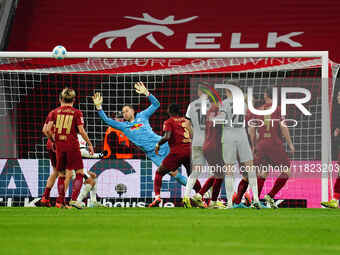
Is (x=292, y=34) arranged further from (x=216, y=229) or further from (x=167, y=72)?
(x=216, y=229)

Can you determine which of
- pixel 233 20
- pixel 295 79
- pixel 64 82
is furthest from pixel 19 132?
pixel 233 20

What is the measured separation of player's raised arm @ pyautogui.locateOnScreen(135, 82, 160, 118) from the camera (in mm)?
12086

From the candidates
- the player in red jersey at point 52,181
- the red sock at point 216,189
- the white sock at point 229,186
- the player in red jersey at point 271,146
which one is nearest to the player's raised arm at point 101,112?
the player in red jersey at point 52,181

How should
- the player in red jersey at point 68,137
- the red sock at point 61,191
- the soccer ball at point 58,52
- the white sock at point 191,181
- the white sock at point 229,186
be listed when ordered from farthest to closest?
the soccer ball at point 58,52 < the white sock at point 191,181 < the white sock at point 229,186 < the red sock at point 61,191 < the player in red jersey at point 68,137

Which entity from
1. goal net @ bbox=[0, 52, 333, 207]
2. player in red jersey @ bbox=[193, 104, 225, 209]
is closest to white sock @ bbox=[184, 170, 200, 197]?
player in red jersey @ bbox=[193, 104, 225, 209]

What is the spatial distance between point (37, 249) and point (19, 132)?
26.2 feet

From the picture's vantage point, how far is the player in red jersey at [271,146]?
1130 cm

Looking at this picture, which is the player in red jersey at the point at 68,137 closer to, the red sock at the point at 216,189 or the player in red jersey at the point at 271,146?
the red sock at the point at 216,189

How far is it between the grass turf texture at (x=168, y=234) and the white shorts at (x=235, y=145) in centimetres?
256

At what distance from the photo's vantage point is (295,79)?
1188cm

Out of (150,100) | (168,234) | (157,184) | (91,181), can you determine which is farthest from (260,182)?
(168,234)

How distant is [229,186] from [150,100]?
1.83 meters

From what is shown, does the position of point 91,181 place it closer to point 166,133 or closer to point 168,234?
point 166,133

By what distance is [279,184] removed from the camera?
11.4 m
